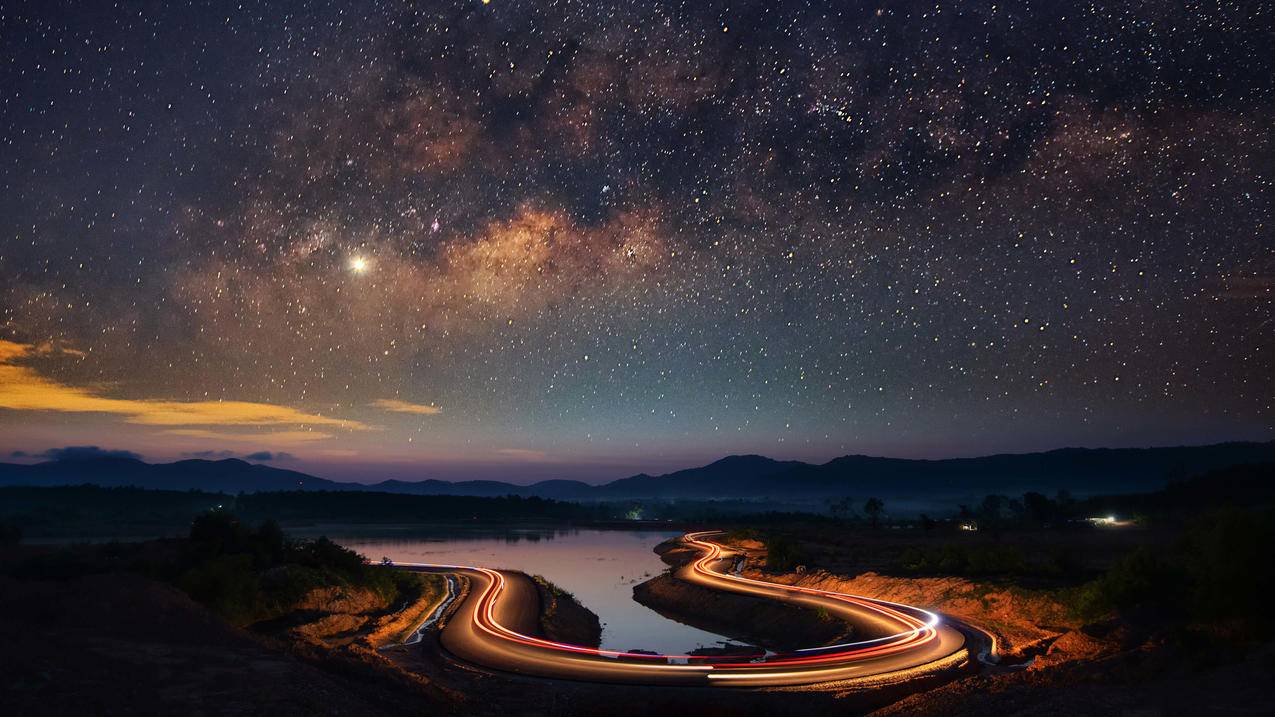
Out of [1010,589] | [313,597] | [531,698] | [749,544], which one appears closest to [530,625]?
[313,597]

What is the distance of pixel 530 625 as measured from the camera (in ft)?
131

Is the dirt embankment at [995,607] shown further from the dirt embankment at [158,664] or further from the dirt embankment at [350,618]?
the dirt embankment at [350,618]

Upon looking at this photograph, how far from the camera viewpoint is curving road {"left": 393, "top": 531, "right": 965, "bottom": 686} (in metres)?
25.8

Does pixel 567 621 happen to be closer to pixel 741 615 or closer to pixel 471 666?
pixel 741 615

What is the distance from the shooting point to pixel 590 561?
311ft

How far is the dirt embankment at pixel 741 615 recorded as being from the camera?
125ft

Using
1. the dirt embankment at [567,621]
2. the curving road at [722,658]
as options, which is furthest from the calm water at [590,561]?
the curving road at [722,658]

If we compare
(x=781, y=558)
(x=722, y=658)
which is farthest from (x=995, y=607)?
(x=781, y=558)

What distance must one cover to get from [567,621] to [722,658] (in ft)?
61.6

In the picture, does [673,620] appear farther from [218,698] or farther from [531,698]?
[218,698]

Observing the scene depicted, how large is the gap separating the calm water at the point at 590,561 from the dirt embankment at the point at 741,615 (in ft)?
5.10

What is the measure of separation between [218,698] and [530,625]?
82.0 ft

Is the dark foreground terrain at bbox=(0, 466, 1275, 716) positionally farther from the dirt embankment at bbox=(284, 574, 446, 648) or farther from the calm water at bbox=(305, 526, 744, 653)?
the calm water at bbox=(305, 526, 744, 653)

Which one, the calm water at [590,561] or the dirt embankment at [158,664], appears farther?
the calm water at [590,561]
